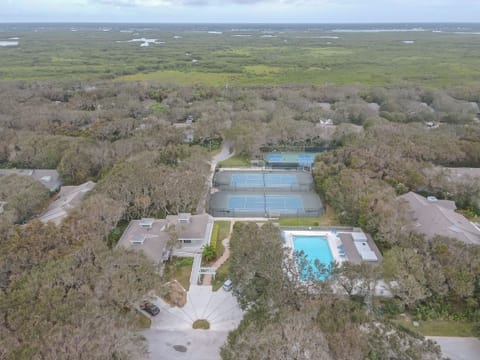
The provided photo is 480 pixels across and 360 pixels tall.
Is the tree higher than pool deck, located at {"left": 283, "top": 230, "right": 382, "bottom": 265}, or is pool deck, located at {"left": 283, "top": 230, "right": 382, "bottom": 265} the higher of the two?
the tree

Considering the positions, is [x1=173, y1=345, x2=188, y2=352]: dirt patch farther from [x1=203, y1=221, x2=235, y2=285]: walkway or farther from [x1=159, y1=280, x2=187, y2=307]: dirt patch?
[x1=203, y1=221, x2=235, y2=285]: walkway

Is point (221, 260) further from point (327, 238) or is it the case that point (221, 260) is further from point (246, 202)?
point (246, 202)

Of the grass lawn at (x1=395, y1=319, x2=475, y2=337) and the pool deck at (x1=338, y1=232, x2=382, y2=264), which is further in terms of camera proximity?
the pool deck at (x1=338, y1=232, x2=382, y2=264)

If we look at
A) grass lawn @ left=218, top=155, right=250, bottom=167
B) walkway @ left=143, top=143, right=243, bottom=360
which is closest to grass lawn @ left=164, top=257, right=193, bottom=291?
walkway @ left=143, top=143, right=243, bottom=360

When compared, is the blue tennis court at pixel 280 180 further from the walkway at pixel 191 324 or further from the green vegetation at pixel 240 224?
the walkway at pixel 191 324

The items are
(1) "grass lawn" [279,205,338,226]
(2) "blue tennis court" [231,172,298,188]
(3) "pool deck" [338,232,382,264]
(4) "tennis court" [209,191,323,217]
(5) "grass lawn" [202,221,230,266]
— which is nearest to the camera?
(3) "pool deck" [338,232,382,264]

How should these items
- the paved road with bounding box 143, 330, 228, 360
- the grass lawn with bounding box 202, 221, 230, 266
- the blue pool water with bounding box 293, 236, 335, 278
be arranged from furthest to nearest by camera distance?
the blue pool water with bounding box 293, 236, 335, 278, the grass lawn with bounding box 202, 221, 230, 266, the paved road with bounding box 143, 330, 228, 360
